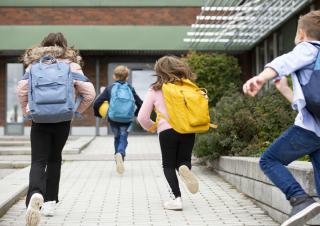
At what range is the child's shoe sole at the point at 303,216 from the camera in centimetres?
421

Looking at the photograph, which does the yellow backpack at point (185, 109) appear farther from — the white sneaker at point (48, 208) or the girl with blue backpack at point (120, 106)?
the girl with blue backpack at point (120, 106)

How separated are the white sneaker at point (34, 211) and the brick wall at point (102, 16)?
1928 cm

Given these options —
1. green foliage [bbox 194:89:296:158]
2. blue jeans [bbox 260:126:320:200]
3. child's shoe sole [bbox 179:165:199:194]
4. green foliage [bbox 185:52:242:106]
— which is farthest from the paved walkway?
green foliage [bbox 185:52:242:106]

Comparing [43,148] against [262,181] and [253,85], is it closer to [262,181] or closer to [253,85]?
[262,181]

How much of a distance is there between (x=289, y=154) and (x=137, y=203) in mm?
3257

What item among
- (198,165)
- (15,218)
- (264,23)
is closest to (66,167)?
(198,165)

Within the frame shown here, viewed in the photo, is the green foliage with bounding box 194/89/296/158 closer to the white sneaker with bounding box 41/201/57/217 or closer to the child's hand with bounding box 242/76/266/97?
the white sneaker with bounding box 41/201/57/217

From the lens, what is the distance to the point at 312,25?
4352 mm

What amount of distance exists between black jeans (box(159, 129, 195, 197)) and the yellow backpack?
14cm

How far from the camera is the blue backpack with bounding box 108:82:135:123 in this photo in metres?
9.99

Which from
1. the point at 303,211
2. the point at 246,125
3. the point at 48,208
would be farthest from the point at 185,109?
the point at 246,125

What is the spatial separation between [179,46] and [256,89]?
771 inches

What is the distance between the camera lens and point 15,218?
6.39 metres

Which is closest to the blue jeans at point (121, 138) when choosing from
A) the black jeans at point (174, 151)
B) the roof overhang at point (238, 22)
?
the black jeans at point (174, 151)
